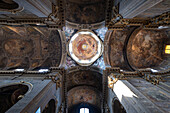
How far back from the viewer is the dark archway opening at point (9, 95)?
7.17 m

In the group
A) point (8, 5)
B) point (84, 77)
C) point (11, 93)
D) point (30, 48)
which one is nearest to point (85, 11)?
point (8, 5)

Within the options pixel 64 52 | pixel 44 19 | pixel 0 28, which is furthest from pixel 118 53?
pixel 0 28

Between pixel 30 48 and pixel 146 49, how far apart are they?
63.7 ft

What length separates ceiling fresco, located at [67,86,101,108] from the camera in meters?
15.0

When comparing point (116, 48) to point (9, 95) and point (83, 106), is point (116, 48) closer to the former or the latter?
point (83, 106)

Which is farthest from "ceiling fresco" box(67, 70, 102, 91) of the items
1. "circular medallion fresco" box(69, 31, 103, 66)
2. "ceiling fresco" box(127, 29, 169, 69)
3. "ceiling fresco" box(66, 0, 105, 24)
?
"ceiling fresco" box(66, 0, 105, 24)

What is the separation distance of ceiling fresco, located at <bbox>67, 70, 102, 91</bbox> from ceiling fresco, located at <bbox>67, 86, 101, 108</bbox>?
0.88 meters

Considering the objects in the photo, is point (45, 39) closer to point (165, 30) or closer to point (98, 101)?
point (98, 101)

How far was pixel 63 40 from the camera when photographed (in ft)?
43.7

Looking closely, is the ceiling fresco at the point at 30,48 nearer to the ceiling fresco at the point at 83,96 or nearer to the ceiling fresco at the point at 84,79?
the ceiling fresco at the point at 84,79

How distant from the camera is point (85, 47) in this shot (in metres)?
16.7

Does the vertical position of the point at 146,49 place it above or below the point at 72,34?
below

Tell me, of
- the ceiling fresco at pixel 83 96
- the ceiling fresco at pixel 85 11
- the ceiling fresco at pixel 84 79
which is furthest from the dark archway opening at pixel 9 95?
the ceiling fresco at pixel 85 11

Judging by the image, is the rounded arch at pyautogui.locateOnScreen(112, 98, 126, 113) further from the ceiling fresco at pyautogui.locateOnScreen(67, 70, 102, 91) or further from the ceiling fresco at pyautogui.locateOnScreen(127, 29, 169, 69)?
the ceiling fresco at pyautogui.locateOnScreen(127, 29, 169, 69)
